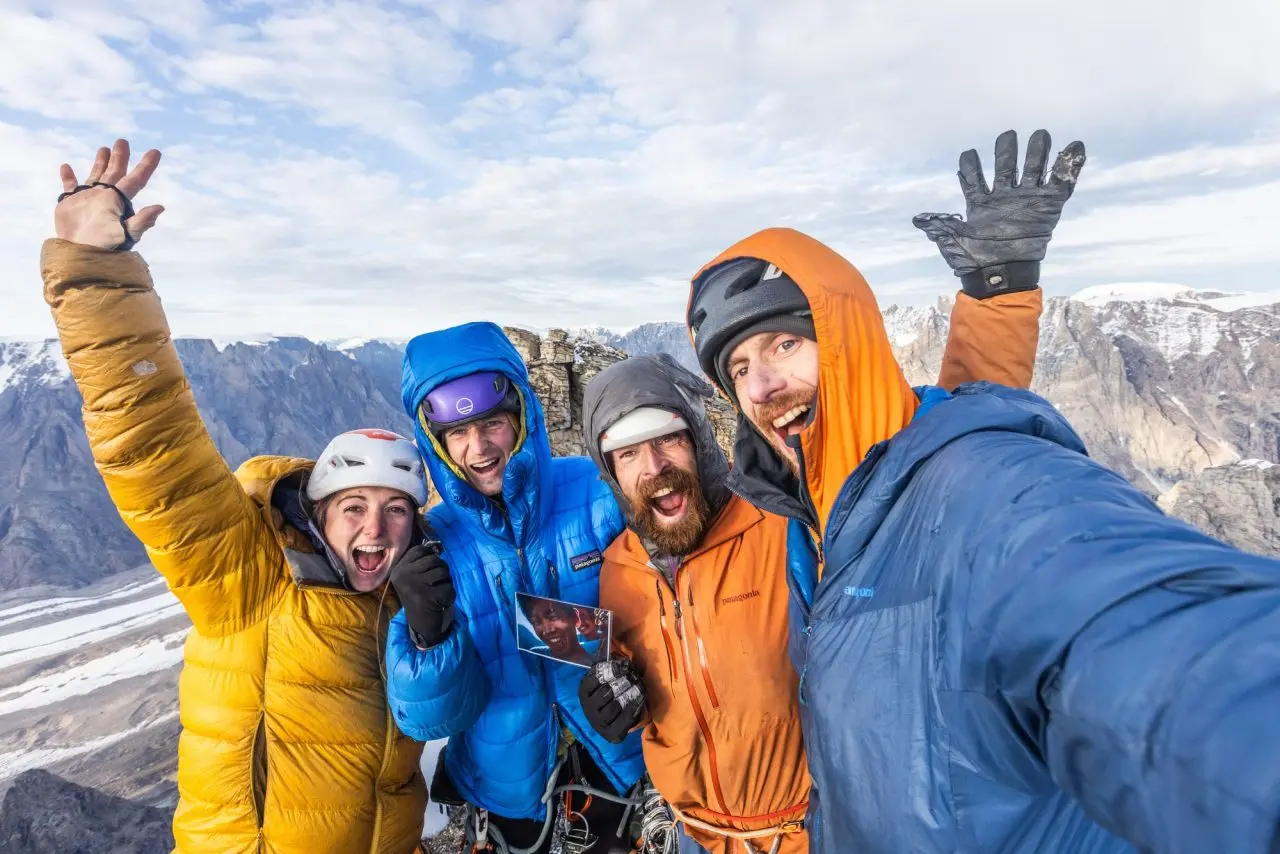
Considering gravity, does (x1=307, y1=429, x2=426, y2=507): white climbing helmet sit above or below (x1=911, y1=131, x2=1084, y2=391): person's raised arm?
below

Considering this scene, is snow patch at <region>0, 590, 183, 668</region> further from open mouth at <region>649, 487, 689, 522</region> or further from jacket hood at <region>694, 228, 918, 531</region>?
jacket hood at <region>694, 228, 918, 531</region>

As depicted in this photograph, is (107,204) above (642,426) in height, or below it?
above

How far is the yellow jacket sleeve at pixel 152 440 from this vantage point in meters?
3.58

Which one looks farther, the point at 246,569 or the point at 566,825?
the point at 566,825

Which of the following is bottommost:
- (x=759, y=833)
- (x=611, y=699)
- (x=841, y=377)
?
(x=759, y=833)

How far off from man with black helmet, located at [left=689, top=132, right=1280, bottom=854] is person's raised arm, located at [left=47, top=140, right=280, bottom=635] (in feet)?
12.1

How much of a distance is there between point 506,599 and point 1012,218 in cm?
462

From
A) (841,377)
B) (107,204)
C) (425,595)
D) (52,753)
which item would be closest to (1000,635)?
(841,377)

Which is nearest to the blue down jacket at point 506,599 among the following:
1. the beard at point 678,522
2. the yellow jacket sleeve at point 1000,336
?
the beard at point 678,522

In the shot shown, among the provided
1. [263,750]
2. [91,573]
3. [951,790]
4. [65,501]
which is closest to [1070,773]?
[951,790]

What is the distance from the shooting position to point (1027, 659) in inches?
55.8

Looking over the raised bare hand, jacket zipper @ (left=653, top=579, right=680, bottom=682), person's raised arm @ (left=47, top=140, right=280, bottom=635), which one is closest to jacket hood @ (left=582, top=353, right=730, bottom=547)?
jacket zipper @ (left=653, top=579, right=680, bottom=682)

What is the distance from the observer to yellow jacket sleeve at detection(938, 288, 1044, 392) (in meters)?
4.07

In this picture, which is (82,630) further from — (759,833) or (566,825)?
(759,833)
